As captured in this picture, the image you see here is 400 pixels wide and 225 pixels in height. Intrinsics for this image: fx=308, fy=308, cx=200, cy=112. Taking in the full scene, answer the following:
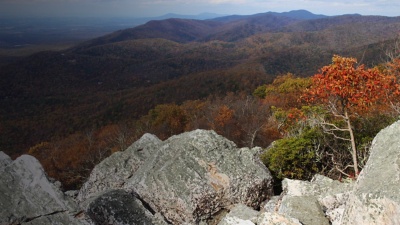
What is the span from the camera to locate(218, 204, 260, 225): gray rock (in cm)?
752

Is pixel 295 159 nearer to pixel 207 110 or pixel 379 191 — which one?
pixel 379 191

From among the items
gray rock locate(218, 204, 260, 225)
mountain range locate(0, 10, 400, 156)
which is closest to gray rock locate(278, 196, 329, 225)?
gray rock locate(218, 204, 260, 225)

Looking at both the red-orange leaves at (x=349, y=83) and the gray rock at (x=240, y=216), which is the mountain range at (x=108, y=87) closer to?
the red-orange leaves at (x=349, y=83)

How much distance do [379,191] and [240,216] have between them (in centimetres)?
402

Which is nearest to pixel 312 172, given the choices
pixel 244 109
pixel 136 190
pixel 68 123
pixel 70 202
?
pixel 136 190

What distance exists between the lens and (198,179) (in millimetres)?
10453

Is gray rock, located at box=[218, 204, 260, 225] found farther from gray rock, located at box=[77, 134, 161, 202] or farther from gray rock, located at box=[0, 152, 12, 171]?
gray rock, located at box=[0, 152, 12, 171]

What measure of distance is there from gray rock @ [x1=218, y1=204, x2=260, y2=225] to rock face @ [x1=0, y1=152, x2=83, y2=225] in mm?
3431

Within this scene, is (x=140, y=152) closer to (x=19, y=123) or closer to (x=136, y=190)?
(x=136, y=190)

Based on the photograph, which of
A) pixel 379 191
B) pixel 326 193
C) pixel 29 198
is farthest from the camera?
pixel 326 193

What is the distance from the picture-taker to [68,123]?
8212 centimetres

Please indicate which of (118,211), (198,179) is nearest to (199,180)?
(198,179)

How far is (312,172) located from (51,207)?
34.9ft

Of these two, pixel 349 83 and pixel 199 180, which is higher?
pixel 349 83
